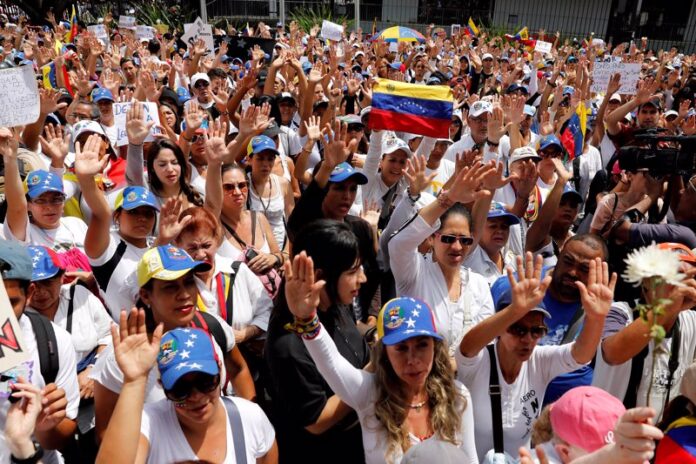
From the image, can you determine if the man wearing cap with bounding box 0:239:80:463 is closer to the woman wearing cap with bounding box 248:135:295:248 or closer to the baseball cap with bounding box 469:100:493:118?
the woman wearing cap with bounding box 248:135:295:248

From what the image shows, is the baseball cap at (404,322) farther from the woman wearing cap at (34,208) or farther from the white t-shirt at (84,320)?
the woman wearing cap at (34,208)

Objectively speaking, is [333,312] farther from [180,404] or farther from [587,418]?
[587,418]

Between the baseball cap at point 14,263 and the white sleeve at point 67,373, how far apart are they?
28cm

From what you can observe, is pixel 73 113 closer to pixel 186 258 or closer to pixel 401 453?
pixel 186 258

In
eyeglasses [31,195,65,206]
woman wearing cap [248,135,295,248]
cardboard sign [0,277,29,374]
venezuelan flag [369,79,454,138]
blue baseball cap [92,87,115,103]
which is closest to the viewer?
cardboard sign [0,277,29,374]

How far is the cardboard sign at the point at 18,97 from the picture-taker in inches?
156

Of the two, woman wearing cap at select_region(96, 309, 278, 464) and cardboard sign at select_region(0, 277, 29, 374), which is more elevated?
cardboard sign at select_region(0, 277, 29, 374)

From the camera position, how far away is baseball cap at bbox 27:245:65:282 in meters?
2.79

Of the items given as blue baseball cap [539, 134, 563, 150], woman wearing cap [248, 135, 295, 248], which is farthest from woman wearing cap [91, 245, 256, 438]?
blue baseball cap [539, 134, 563, 150]

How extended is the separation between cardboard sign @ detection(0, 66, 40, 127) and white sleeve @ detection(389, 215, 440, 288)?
274 cm

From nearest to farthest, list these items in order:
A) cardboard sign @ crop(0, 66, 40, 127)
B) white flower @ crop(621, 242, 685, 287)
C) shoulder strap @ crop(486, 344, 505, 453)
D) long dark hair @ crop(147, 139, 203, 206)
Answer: white flower @ crop(621, 242, 685, 287), shoulder strap @ crop(486, 344, 505, 453), cardboard sign @ crop(0, 66, 40, 127), long dark hair @ crop(147, 139, 203, 206)

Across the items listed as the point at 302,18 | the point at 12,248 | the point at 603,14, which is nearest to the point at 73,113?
the point at 12,248

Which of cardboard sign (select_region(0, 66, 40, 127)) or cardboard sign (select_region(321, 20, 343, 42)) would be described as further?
cardboard sign (select_region(321, 20, 343, 42))

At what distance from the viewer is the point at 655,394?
279 centimetres
